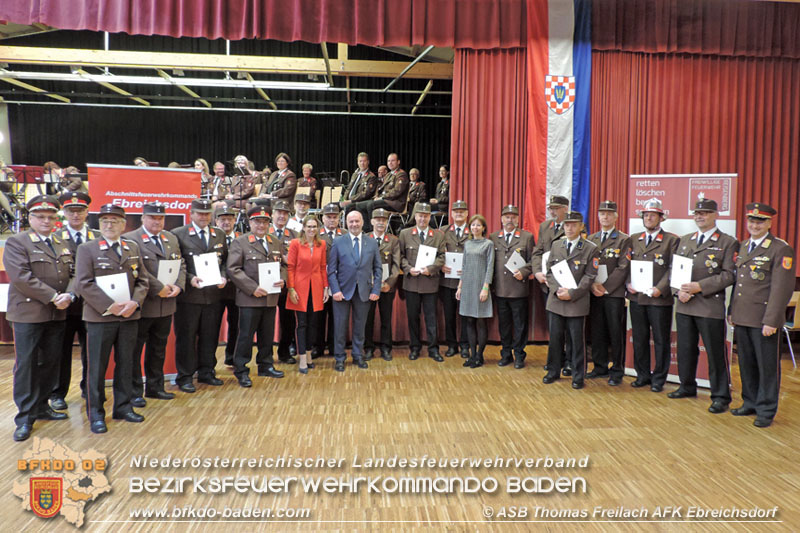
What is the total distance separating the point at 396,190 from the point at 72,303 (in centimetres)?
585

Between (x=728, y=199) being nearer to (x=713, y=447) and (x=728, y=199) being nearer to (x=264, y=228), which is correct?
(x=713, y=447)

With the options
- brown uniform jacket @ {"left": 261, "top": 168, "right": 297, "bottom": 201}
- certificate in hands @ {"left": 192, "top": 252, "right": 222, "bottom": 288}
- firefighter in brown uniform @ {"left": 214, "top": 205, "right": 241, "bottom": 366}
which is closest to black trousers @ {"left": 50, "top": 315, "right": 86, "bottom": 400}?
certificate in hands @ {"left": 192, "top": 252, "right": 222, "bottom": 288}

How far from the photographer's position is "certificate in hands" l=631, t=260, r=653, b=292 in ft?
16.4

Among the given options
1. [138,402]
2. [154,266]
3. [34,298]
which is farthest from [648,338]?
[34,298]

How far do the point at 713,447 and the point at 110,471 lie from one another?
159 inches

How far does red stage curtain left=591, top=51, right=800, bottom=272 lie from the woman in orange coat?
12.7 feet

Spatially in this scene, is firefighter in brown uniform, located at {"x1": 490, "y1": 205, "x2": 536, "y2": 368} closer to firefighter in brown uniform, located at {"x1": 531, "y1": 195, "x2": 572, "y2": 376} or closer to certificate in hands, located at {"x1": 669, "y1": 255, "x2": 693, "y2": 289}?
firefighter in brown uniform, located at {"x1": 531, "y1": 195, "x2": 572, "y2": 376}

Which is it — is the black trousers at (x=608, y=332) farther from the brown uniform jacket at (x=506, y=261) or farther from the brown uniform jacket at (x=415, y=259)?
the brown uniform jacket at (x=415, y=259)

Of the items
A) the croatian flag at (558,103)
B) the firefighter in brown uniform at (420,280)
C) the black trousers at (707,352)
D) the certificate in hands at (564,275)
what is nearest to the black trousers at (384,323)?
the firefighter in brown uniform at (420,280)

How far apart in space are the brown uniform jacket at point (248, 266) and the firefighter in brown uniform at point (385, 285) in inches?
52.2

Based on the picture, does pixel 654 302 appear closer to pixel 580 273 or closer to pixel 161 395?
pixel 580 273

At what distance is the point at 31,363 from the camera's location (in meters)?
3.72

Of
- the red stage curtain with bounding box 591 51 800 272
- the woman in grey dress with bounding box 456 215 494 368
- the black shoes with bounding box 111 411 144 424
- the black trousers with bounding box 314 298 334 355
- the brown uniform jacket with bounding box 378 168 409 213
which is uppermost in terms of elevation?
the red stage curtain with bounding box 591 51 800 272

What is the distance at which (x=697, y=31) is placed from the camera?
692 centimetres
